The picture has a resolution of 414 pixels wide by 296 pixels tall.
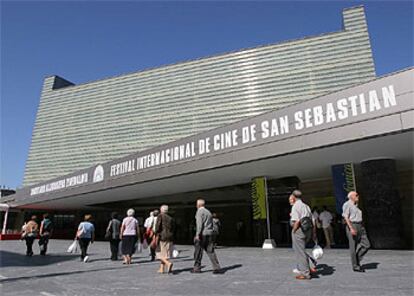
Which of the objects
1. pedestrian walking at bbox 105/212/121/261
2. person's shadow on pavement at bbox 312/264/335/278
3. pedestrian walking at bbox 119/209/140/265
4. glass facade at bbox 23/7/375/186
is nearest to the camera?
person's shadow on pavement at bbox 312/264/335/278

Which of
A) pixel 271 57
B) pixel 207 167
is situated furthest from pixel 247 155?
pixel 271 57

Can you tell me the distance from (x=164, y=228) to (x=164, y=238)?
0.77 feet

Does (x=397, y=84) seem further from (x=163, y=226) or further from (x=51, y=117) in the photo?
(x=51, y=117)

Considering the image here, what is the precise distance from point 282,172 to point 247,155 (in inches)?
127

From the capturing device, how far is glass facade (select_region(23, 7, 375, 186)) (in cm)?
7956

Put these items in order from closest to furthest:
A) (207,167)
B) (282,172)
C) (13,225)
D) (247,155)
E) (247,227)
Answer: (247,155) < (207,167) < (282,172) < (247,227) < (13,225)

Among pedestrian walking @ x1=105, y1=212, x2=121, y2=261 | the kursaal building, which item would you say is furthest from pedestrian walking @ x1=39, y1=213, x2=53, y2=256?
the kursaal building

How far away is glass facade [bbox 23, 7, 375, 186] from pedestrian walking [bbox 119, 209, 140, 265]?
71.1 metres

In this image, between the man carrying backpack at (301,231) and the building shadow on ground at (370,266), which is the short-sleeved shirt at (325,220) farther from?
the man carrying backpack at (301,231)

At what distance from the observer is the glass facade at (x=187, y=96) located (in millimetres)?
79562

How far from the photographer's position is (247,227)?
912 inches

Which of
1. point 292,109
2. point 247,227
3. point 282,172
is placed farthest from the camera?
point 247,227

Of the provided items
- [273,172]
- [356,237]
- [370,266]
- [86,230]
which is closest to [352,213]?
[356,237]

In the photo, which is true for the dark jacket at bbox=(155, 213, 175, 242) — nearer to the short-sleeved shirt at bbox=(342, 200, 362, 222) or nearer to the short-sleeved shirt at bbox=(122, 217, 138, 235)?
the short-sleeved shirt at bbox=(122, 217, 138, 235)
